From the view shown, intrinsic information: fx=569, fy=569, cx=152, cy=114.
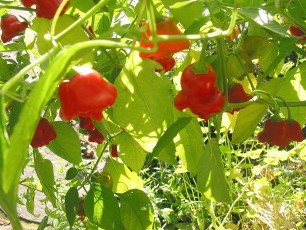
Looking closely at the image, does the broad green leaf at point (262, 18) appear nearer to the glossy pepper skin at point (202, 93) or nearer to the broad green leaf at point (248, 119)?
the glossy pepper skin at point (202, 93)

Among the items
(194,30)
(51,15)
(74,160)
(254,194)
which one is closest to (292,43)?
(194,30)

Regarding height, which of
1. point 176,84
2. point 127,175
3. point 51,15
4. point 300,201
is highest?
point 51,15

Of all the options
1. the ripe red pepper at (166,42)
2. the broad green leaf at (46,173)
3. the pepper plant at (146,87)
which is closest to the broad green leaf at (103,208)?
the pepper plant at (146,87)

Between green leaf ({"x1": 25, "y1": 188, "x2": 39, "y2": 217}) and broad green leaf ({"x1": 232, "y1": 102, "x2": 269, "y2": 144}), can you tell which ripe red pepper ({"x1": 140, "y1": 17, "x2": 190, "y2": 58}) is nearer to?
broad green leaf ({"x1": 232, "y1": 102, "x2": 269, "y2": 144})

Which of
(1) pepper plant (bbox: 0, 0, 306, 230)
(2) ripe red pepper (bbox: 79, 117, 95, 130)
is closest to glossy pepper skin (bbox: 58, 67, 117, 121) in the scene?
(1) pepper plant (bbox: 0, 0, 306, 230)

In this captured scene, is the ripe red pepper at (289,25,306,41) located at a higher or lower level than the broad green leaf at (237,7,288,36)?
lower

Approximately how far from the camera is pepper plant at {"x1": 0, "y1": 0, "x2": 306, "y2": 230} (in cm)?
47

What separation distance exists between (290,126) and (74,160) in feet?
1.18

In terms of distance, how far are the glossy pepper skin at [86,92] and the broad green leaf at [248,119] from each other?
308 mm

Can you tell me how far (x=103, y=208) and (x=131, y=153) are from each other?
0.10 meters

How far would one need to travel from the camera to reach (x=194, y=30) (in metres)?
0.60

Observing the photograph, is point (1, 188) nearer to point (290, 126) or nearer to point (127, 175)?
point (290, 126)

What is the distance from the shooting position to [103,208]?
2.94ft

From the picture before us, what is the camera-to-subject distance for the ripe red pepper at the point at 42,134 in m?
0.80
